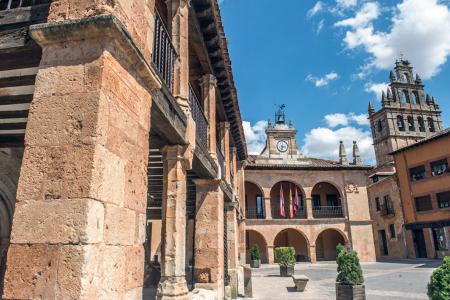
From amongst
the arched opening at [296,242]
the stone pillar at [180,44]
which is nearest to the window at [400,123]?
the arched opening at [296,242]

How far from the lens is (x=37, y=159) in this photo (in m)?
2.41

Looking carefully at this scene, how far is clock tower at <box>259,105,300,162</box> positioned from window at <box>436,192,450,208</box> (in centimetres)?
1042

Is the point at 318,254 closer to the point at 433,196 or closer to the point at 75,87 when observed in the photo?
the point at 433,196

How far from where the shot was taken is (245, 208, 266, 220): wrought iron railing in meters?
25.9

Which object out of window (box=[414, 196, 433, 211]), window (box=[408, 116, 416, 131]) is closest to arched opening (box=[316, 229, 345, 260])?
window (box=[414, 196, 433, 211])

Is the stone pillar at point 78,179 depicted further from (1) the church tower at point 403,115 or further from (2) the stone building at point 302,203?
(1) the church tower at point 403,115

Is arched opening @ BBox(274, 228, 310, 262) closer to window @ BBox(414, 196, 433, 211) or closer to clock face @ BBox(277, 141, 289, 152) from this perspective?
clock face @ BBox(277, 141, 289, 152)

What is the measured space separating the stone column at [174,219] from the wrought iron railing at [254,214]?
21.0 metres

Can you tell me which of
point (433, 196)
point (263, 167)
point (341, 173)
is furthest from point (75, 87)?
point (433, 196)

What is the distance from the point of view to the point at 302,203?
28234mm

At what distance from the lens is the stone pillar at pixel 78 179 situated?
2.16m

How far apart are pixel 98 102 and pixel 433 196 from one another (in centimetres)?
2739

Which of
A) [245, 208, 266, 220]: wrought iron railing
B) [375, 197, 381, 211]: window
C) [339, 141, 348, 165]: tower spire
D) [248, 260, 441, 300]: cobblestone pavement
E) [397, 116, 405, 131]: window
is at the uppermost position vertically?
[397, 116, 405, 131]: window

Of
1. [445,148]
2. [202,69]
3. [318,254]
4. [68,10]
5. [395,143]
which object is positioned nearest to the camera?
[68,10]
